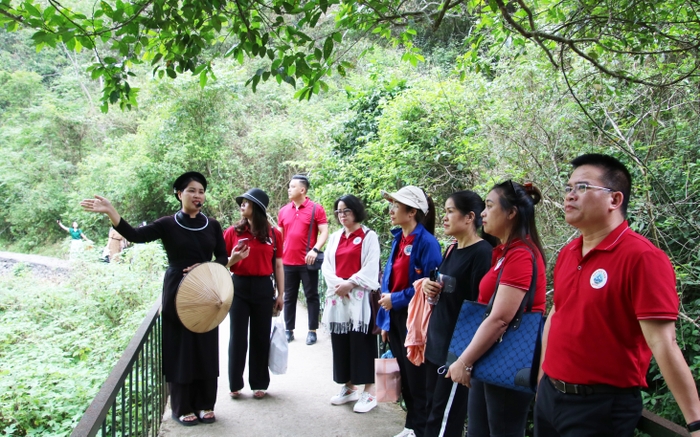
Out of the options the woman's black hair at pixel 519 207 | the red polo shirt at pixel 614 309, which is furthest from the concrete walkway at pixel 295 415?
the red polo shirt at pixel 614 309

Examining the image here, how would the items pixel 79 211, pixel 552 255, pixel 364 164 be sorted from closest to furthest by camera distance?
pixel 552 255 < pixel 364 164 < pixel 79 211

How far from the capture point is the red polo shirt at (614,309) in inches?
78.3

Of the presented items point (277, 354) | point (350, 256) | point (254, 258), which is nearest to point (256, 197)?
point (254, 258)

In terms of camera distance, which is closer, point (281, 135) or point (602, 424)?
point (602, 424)

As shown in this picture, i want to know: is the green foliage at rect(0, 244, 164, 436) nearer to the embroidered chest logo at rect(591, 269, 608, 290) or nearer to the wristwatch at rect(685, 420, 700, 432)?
the embroidered chest logo at rect(591, 269, 608, 290)

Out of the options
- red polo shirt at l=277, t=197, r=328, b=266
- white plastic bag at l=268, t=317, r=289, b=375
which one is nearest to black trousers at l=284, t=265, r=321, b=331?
red polo shirt at l=277, t=197, r=328, b=266

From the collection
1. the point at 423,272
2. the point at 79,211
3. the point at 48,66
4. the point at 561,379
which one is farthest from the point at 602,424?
the point at 48,66

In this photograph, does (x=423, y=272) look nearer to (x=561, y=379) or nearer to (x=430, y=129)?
(x=561, y=379)

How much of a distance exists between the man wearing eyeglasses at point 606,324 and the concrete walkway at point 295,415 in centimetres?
243

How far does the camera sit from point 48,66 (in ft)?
103

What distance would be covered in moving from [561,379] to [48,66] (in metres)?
35.1

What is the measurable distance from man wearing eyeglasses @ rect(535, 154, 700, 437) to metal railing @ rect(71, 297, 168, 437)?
6.40ft

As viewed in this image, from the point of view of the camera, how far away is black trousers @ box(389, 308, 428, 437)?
13.2ft

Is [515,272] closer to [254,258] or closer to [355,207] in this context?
[355,207]
